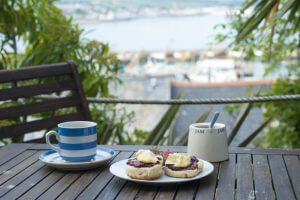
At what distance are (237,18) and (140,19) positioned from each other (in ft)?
2.75

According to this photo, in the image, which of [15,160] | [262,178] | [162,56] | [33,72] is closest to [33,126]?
[33,72]

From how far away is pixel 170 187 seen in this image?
1270 mm

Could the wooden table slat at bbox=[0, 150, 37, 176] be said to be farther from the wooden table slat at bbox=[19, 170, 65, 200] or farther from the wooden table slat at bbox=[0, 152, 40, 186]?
the wooden table slat at bbox=[19, 170, 65, 200]

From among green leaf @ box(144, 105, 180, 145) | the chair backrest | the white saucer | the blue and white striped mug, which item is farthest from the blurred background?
the blue and white striped mug

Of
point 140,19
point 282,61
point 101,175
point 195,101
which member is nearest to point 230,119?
point 282,61

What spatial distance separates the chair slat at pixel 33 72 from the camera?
7.06 feet

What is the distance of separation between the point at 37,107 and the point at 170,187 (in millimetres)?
1104

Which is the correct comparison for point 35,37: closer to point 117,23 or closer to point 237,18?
point 117,23

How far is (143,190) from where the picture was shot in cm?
125

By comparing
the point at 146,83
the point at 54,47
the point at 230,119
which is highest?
the point at 54,47

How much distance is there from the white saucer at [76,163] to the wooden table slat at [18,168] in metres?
0.05

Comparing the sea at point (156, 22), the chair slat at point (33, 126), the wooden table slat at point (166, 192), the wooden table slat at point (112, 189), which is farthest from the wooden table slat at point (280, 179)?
the sea at point (156, 22)

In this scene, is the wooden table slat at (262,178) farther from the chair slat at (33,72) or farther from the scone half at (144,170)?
the chair slat at (33,72)

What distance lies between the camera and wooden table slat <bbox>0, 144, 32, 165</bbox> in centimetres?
161
